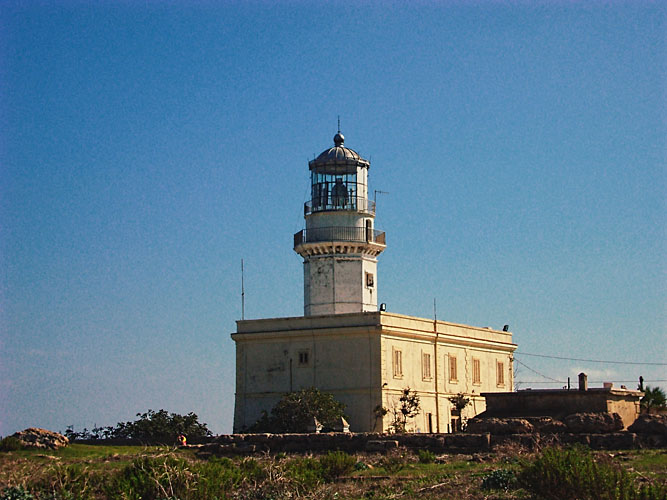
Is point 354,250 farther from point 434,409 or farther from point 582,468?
point 582,468

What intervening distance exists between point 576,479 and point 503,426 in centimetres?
762

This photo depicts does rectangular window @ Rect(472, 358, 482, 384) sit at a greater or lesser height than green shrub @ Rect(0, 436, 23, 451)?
greater

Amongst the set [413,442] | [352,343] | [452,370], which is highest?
[352,343]

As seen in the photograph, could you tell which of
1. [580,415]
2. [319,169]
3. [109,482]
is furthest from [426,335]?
[109,482]

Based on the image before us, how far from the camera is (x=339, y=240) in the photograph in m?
49.2

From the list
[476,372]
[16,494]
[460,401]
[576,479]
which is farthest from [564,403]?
[476,372]

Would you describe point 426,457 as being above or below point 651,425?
below

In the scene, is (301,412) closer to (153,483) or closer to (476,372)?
(476,372)

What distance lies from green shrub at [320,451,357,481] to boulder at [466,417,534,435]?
147 inches

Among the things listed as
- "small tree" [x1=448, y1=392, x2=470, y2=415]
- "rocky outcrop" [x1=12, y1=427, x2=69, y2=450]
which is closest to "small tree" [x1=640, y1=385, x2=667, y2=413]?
"small tree" [x1=448, y1=392, x2=470, y2=415]

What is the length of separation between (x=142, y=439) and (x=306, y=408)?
19.4 feet

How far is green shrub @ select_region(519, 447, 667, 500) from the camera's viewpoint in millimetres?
15266

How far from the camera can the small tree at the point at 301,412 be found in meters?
40.1

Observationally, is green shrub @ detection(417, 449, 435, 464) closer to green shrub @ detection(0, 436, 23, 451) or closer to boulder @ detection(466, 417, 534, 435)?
boulder @ detection(466, 417, 534, 435)
